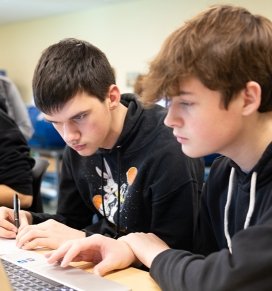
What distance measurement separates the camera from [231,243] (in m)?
0.74

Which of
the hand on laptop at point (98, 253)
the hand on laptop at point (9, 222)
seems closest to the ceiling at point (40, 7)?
the hand on laptop at point (9, 222)

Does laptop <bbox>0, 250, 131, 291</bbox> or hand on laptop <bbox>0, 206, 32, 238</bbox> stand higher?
laptop <bbox>0, 250, 131, 291</bbox>

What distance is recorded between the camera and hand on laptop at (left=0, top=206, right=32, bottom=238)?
3.77ft

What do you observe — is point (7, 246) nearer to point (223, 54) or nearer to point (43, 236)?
point (43, 236)

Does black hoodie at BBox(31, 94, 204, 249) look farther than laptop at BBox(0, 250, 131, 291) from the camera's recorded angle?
Yes

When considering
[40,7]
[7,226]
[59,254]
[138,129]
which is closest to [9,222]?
[7,226]

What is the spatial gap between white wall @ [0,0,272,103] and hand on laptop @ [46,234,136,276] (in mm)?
3603

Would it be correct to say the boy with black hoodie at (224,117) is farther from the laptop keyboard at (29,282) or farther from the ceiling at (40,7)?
the ceiling at (40,7)

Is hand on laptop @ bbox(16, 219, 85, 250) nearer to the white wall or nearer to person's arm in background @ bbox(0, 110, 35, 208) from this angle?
person's arm in background @ bbox(0, 110, 35, 208)

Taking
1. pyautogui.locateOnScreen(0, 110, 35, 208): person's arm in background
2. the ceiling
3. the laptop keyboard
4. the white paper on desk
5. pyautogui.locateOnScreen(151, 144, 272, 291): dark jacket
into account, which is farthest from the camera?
the ceiling

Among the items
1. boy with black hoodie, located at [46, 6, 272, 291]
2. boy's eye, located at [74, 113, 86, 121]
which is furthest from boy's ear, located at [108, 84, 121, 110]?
boy with black hoodie, located at [46, 6, 272, 291]

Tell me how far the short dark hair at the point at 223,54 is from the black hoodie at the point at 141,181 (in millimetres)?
431

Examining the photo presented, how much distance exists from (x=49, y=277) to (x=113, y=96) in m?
0.55

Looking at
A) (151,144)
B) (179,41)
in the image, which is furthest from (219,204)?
(179,41)
